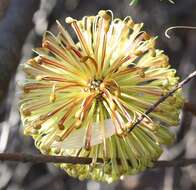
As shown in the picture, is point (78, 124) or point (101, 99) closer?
point (78, 124)

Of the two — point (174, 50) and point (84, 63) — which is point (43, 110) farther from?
point (174, 50)

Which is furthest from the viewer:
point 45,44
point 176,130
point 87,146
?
point 176,130

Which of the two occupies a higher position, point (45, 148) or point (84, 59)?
point (84, 59)

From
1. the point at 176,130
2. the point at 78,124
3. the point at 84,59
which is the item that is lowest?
the point at 176,130

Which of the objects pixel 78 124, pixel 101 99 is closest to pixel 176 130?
pixel 101 99

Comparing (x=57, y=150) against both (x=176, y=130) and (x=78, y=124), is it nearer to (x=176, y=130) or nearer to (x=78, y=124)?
(x=78, y=124)

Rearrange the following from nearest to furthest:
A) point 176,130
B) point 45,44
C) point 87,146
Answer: point 87,146, point 45,44, point 176,130

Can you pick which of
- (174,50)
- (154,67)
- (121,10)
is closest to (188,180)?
(174,50)
